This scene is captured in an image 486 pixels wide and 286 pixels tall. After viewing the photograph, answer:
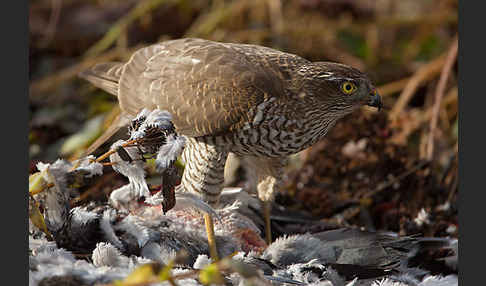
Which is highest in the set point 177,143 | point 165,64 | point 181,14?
point 181,14

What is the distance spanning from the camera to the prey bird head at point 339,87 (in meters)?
1.81

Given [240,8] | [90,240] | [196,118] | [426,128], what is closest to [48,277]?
[90,240]

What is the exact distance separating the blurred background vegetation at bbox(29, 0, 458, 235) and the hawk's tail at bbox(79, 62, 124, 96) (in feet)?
2.12

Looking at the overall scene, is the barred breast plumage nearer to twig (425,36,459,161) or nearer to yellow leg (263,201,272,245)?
yellow leg (263,201,272,245)

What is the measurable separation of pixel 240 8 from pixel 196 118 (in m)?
2.14

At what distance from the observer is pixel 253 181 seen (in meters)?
2.32

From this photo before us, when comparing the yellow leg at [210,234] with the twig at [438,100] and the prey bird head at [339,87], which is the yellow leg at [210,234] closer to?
the prey bird head at [339,87]

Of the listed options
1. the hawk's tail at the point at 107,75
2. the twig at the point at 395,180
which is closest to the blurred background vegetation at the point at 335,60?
the twig at the point at 395,180

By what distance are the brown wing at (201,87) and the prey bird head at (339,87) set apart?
12 cm

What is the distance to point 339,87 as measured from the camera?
5.96 ft

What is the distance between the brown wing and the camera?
1.80 meters

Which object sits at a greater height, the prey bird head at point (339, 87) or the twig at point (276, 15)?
the twig at point (276, 15)

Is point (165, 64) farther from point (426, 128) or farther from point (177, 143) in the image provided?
point (426, 128)

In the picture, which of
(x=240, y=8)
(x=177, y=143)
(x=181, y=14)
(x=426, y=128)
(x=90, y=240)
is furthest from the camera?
(x=181, y=14)
